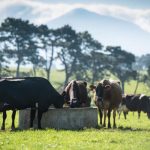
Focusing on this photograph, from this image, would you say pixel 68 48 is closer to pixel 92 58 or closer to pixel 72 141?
pixel 92 58

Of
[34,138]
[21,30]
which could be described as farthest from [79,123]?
[21,30]

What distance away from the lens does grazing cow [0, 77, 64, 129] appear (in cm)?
2298

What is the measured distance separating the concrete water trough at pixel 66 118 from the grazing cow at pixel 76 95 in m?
1.19

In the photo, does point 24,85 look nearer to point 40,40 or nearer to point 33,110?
point 33,110

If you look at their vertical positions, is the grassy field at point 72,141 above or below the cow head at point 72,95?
below

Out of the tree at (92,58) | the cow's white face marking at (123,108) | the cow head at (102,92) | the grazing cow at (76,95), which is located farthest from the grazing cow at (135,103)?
the tree at (92,58)

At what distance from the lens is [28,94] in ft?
76.8

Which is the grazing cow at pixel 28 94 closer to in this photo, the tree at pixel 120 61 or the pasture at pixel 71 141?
the pasture at pixel 71 141

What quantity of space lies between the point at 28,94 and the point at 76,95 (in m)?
3.58

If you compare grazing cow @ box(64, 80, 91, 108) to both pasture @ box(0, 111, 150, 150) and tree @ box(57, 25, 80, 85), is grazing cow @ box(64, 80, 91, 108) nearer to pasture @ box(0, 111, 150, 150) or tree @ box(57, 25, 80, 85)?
pasture @ box(0, 111, 150, 150)

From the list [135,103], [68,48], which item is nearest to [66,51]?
[68,48]

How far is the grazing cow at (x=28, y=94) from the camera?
2298 centimetres

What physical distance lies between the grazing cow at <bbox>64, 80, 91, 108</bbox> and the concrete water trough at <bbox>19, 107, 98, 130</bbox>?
1189mm

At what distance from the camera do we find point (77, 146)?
16.4 m
